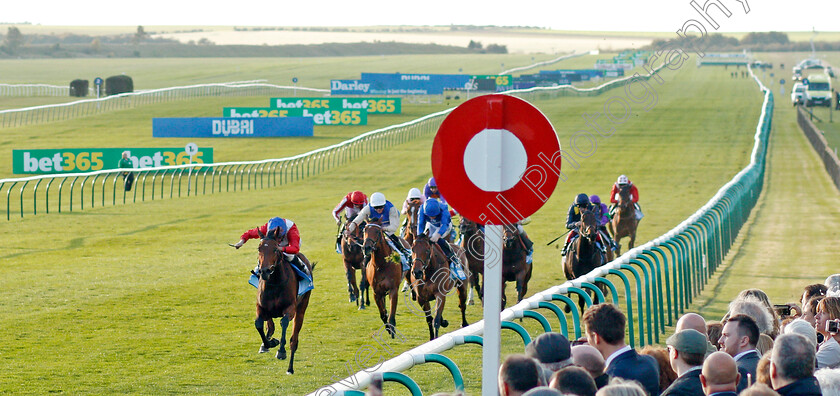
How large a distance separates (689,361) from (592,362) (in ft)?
1.65

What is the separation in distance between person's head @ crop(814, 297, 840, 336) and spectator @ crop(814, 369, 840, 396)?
1.33 metres

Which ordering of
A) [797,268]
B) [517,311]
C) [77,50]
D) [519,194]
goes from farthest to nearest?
[77,50] < [797,268] < [517,311] < [519,194]

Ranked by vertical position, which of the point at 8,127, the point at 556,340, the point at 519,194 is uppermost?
the point at 519,194

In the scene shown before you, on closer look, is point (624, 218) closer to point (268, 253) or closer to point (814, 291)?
point (268, 253)

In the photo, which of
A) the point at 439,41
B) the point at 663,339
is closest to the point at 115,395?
the point at 663,339

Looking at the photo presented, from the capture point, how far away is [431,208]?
36.8 feet

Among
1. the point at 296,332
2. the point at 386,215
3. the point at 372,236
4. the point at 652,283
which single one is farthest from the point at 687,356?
the point at 386,215

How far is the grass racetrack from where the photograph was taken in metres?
9.74

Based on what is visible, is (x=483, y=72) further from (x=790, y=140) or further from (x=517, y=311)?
(x=517, y=311)

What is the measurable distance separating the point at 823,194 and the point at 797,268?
1443cm

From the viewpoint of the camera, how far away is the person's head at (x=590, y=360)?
4.76 m

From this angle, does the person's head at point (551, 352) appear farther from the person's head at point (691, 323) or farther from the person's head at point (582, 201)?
the person's head at point (582, 201)

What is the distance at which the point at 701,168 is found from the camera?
120ft

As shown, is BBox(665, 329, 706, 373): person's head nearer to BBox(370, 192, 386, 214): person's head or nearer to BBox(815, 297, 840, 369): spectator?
BBox(815, 297, 840, 369): spectator
